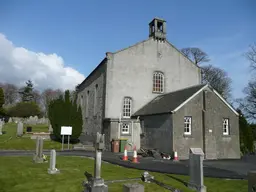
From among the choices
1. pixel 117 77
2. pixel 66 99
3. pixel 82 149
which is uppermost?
pixel 117 77

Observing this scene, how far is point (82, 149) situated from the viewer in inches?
894

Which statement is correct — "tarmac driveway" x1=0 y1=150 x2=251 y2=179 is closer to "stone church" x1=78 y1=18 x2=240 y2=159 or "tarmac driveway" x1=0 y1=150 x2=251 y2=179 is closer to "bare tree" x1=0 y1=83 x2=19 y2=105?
"stone church" x1=78 y1=18 x2=240 y2=159

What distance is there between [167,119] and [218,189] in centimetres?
1053

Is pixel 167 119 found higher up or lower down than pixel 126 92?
lower down

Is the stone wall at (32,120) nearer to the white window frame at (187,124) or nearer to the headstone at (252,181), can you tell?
the white window frame at (187,124)

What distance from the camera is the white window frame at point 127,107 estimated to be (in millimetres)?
25214

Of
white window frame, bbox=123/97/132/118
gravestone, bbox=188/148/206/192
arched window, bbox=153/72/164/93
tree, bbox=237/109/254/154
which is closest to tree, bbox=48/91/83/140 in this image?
white window frame, bbox=123/97/132/118

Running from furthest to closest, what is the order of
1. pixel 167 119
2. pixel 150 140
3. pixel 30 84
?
1. pixel 30 84
2. pixel 150 140
3. pixel 167 119

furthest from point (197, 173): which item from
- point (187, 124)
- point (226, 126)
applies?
point (226, 126)

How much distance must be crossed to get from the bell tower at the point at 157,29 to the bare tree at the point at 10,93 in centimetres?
7433

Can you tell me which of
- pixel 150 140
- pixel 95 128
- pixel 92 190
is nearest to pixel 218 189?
pixel 92 190

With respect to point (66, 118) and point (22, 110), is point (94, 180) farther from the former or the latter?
point (22, 110)

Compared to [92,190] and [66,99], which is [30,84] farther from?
[92,190]

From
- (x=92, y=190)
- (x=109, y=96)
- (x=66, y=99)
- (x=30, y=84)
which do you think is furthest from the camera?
(x=30, y=84)
